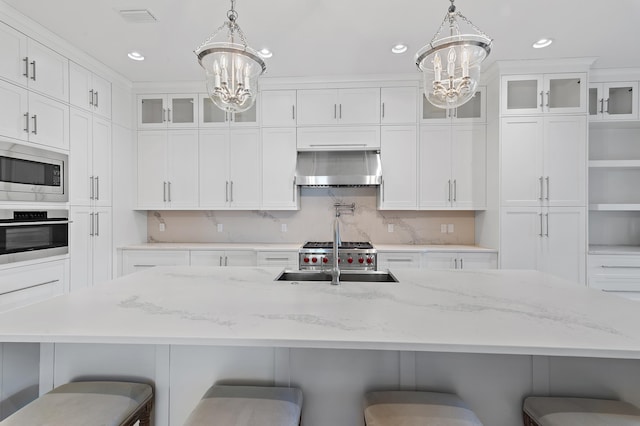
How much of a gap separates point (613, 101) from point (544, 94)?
88 centimetres

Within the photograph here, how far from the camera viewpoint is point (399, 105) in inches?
139

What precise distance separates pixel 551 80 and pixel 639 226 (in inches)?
79.1

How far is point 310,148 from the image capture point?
359 cm

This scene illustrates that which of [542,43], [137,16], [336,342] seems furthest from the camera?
[542,43]

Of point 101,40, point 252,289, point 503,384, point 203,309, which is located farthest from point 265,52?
point 503,384

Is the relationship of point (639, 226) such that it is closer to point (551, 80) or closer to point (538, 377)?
point (551, 80)

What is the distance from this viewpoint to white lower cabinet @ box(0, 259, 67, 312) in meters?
2.30

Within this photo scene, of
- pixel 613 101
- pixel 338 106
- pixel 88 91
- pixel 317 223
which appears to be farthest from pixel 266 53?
pixel 613 101

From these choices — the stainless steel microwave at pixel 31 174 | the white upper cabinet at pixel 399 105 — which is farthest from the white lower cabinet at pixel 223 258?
the white upper cabinet at pixel 399 105

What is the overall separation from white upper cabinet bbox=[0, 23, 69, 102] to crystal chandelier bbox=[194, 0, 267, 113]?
176cm

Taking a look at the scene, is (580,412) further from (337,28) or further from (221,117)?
(221,117)

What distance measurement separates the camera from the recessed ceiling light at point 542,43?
2.75m

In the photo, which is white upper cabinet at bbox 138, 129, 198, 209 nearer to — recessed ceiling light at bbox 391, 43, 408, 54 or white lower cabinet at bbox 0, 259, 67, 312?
white lower cabinet at bbox 0, 259, 67, 312

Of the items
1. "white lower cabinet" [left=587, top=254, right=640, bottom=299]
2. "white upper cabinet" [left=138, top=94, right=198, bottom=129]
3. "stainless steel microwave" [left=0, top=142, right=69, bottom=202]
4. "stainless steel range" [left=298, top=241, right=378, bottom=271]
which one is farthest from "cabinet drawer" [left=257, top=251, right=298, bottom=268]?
"white lower cabinet" [left=587, top=254, right=640, bottom=299]
